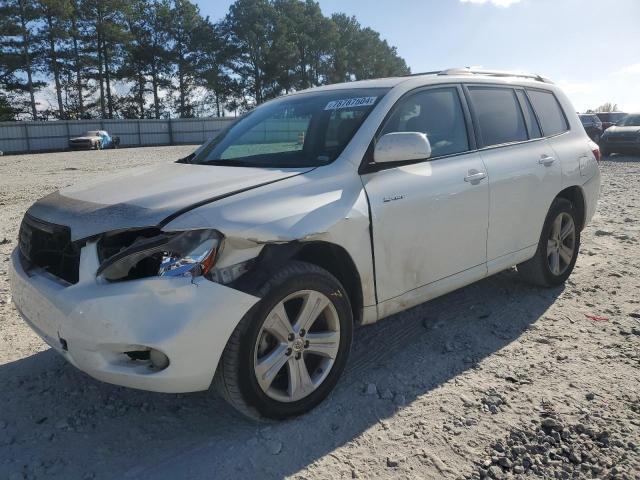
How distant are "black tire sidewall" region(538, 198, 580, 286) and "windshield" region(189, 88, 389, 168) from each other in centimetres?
195

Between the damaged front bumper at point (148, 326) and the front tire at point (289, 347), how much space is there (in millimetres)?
104

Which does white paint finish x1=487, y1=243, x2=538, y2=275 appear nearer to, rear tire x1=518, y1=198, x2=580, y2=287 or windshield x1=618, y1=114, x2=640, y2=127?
rear tire x1=518, y1=198, x2=580, y2=287

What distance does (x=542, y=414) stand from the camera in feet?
9.48

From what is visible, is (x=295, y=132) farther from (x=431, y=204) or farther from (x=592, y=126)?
(x=592, y=126)

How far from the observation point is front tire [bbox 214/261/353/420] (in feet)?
8.57

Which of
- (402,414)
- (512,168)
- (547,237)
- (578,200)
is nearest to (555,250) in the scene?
(547,237)

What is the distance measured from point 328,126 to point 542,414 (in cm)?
209

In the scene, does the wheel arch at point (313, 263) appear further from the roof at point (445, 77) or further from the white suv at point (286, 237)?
the roof at point (445, 77)

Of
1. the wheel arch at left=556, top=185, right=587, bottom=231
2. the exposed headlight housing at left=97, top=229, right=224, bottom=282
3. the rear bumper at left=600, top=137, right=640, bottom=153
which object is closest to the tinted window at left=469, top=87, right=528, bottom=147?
the wheel arch at left=556, top=185, right=587, bottom=231

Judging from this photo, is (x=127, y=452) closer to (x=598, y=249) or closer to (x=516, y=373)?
(x=516, y=373)

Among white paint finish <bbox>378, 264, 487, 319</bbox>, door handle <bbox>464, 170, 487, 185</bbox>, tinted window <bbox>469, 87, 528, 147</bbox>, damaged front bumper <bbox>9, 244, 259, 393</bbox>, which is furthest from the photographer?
tinted window <bbox>469, 87, 528, 147</bbox>

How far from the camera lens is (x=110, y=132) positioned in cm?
4578

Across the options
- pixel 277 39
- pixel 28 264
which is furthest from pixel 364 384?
pixel 277 39

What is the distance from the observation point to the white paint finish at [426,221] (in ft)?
10.3
